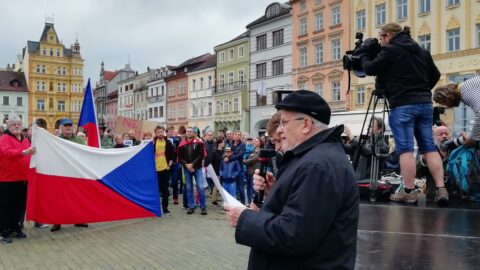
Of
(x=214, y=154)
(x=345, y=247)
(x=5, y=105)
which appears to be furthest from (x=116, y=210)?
(x=5, y=105)

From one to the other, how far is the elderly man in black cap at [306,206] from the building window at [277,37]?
46.8m

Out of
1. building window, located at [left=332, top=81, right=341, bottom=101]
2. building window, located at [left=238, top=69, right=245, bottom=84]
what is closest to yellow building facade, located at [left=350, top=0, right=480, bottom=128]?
building window, located at [left=332, top=81, right=341, bottom=101]

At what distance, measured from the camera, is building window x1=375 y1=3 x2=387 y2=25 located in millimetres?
37375

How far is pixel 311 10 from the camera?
146 feet

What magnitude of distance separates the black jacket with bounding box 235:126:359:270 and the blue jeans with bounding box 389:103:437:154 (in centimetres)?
239

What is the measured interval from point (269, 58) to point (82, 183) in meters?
42.1

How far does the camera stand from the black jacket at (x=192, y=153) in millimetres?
11547

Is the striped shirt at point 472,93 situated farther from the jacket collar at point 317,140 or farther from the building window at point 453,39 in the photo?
the building window at point 453,39

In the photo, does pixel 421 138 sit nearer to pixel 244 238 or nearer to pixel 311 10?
pixel 244 238

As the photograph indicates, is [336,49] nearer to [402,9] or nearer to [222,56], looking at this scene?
[402,9]

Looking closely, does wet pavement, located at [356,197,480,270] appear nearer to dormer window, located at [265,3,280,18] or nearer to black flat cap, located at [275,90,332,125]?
Result: black flat cap, located at [275,90,332,125]

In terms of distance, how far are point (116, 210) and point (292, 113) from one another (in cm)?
786

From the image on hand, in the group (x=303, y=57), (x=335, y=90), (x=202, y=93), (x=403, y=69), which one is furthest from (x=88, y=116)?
(x=202, y=93)

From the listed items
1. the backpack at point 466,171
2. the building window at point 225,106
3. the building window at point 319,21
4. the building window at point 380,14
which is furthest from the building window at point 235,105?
the backpack at point 466,171
